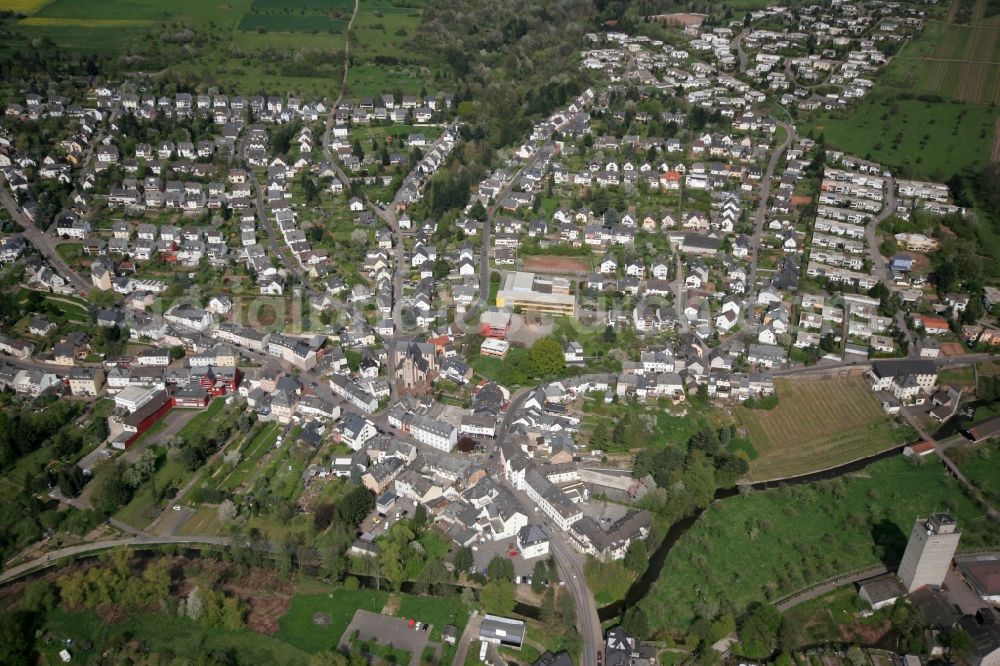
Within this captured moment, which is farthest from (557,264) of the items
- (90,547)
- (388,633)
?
(90,547)

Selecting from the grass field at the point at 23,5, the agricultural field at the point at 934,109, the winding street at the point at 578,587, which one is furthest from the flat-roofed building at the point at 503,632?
the grass field at the point at 23,5

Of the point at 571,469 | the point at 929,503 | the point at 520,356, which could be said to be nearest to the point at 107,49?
the point at 520,356

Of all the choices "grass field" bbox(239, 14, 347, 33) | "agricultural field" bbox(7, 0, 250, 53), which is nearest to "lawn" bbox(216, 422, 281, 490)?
"agricultural field" bbox(7, 0, 250, 53)

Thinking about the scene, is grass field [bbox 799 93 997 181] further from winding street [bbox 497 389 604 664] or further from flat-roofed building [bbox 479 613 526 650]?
flat-roofed building [bbox 479 613 526 650]

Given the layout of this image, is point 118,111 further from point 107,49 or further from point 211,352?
point 211,352

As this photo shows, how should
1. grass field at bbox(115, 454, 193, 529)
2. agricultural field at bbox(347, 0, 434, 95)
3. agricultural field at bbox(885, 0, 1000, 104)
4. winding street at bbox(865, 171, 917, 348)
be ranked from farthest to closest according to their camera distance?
agricultural field at bbox(347, 0, 434, 95) < agricultural field at bbox(885, 0, 1000, 104) < winding street at bbox(865, 171, 917, 348) < grass field at bbox(115, 454, 193, 529)

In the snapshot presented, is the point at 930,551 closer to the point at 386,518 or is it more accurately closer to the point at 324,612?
the point at 386,518

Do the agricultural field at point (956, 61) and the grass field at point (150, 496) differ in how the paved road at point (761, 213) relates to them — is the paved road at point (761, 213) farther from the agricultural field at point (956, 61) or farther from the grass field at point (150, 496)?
the grass field at point (150, 496)
